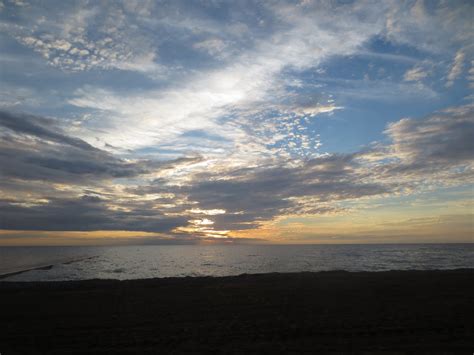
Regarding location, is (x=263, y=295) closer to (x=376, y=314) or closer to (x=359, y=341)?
(x=376, y=314)

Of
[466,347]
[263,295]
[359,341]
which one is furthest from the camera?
[263,295]

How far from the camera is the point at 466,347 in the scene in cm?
916

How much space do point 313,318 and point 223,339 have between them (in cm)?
437

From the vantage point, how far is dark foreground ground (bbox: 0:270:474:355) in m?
9.81

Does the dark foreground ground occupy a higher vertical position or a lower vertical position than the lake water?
higher

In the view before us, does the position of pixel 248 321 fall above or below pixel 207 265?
above

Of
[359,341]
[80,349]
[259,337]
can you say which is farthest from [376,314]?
[80,349]

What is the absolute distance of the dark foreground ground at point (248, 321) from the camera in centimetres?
981

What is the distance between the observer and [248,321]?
12.7 metres

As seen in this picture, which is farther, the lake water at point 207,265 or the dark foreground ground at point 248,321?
the lake water at point 207,265

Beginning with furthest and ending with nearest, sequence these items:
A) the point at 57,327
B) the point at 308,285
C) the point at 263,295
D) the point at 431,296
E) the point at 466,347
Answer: the point at 308,285
the point at 263,295
the point at 431,296
the point at 57,327
the point at 466,347

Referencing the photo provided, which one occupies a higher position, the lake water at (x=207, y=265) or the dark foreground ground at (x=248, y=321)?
the dark foreground ground at (x=248, y=321)

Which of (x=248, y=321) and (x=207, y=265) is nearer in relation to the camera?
(x=248, y=321)

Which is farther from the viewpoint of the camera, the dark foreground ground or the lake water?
the lake water
